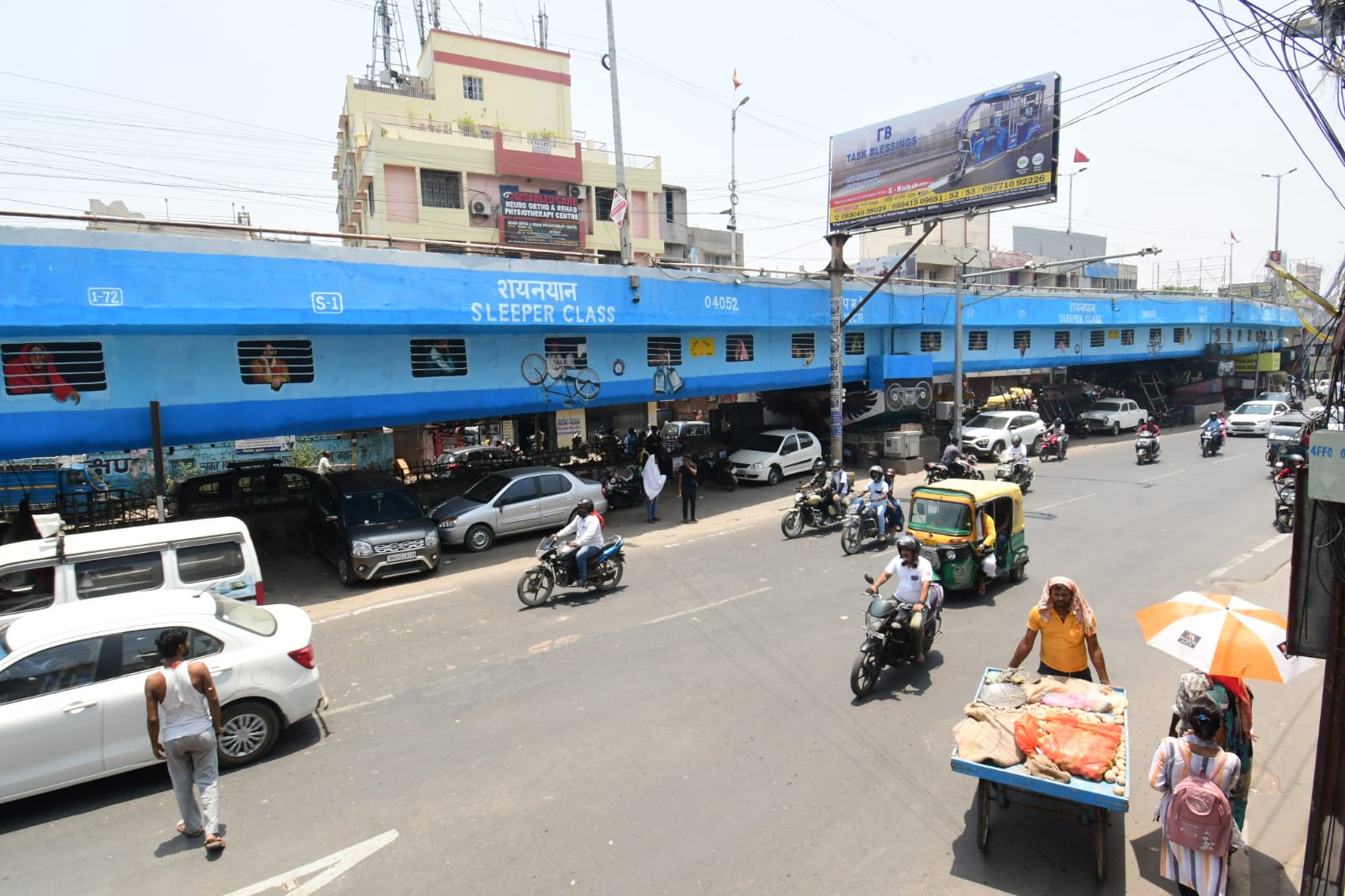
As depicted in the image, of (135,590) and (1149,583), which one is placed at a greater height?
(135,590)

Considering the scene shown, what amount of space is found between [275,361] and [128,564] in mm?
5309

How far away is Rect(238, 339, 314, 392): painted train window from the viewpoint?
1234 cm

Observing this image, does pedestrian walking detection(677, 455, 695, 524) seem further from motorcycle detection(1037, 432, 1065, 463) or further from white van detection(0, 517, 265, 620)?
motorcycle detection(1037, 432, 1065, 463)

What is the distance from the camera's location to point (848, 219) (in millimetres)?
25578

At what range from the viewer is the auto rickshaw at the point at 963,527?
10141mm

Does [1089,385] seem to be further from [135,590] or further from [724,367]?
[135,590]

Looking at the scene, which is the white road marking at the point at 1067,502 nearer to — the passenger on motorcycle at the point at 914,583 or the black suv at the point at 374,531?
the passenger on motorcycle at the point at 914,583

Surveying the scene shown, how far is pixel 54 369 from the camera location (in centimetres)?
1073

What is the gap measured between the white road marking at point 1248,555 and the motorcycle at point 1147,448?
970cm

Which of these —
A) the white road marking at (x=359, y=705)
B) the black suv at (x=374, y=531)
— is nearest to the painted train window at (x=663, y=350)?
the black suv at (x=374, y=531)

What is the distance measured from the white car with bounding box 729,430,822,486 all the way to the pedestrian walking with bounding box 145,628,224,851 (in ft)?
54.6

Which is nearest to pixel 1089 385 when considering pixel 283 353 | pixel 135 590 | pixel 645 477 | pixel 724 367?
pixel 724 367

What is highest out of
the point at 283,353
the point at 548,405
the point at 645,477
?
the point at 283,353

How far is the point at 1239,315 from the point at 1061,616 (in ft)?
151
